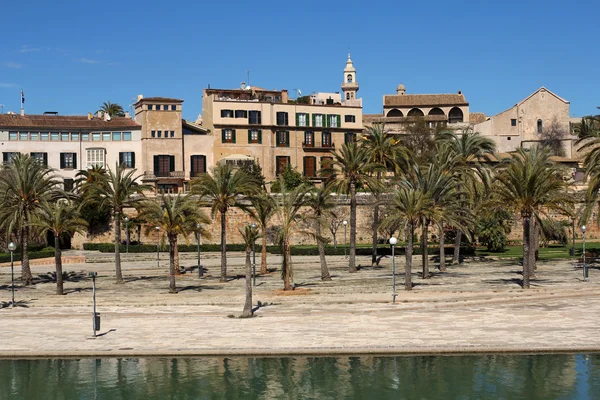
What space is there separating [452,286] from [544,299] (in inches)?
214

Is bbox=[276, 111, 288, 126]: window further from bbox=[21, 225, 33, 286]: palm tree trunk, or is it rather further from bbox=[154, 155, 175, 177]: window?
bbox=[21, 225, 33, 286]: palm tree trunk

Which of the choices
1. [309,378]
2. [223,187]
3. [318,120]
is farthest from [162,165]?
[309,378]

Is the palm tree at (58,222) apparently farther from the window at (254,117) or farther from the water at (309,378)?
the window at (254,117)

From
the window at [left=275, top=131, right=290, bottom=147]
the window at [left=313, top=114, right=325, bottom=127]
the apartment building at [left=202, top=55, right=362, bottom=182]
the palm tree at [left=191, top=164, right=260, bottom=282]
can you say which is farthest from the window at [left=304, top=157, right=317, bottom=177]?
the palm tree at [left=191, top=164, right=260, bottom=282]

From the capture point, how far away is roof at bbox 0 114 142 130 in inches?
3055

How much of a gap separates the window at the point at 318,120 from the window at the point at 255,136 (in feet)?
21.5

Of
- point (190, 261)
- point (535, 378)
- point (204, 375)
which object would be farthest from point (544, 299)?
point (190, 261)

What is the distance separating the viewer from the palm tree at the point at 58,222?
140 ft

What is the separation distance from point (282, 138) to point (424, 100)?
34.9 metres

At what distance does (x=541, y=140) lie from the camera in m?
104

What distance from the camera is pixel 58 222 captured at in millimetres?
42875

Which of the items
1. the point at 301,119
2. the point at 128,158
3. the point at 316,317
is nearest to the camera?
the point at 316,317

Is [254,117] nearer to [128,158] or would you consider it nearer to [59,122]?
[128,158]

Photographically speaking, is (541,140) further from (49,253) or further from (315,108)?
(49,253)
